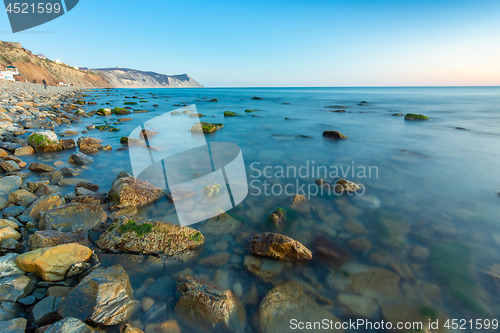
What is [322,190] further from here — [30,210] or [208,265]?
[30,210]

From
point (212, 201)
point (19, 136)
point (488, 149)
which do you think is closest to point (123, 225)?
point (212, 201)

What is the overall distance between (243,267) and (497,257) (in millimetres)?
3774

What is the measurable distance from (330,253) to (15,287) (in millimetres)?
3767

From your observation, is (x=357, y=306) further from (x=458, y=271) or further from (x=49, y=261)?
(x=49, y=261)

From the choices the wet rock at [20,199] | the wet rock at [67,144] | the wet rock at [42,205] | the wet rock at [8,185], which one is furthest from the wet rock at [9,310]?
the wet rock at [67,144]

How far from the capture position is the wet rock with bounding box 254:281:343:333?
2.35 meters

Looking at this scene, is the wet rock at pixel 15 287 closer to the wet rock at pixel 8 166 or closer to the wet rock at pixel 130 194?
the wet rock at pixel 130 194

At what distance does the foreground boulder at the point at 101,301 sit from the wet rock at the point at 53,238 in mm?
860

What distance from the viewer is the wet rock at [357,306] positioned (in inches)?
97.7

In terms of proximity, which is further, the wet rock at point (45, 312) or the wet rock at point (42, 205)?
→ the wet rock at point (42, 205)

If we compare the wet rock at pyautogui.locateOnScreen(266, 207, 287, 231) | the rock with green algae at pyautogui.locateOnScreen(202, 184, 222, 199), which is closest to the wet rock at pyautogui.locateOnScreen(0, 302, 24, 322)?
the rock with green algae at pyautogui.locateOnScreen(202, 184, 222, 199)

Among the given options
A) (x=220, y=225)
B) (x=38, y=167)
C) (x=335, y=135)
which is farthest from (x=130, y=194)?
(x=335, y=135)

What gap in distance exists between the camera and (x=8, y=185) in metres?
4.16

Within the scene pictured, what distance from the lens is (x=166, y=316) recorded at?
7.73 ft
